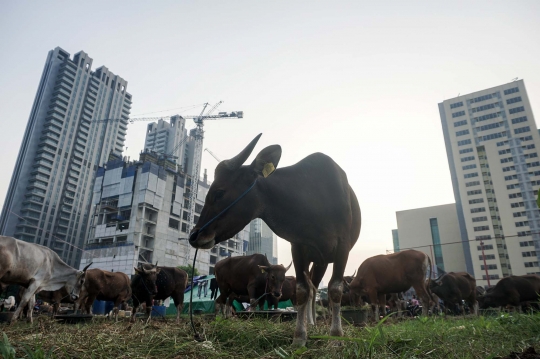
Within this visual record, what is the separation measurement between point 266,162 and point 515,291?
13.4 m

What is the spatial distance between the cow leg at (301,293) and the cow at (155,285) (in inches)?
269

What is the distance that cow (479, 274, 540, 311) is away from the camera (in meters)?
12.4

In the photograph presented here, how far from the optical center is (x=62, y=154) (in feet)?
363

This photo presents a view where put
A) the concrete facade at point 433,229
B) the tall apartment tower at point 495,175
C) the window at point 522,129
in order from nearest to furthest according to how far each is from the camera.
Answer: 1. the tall apartment tower at point 495,175
2. the window at point 522,129
3. the concrete facade at point 433,229

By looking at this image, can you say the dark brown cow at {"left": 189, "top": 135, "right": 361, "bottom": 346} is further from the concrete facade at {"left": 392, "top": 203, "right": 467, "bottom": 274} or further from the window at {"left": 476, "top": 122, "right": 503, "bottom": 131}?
the window at {"left": 476, "top": 122, "right": 503, "bottom": 131}

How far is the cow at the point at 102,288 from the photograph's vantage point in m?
13.4

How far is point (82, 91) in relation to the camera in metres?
120

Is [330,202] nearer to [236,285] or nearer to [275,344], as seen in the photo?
[275,344]

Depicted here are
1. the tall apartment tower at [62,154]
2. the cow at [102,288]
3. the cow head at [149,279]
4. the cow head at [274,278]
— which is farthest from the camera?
the tall apartment tower at [62,154]

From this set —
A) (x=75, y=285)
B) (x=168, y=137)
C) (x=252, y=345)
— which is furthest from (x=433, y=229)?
(x=168, y=137)

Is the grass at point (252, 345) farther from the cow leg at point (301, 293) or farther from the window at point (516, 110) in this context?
the window at point (516, 110)

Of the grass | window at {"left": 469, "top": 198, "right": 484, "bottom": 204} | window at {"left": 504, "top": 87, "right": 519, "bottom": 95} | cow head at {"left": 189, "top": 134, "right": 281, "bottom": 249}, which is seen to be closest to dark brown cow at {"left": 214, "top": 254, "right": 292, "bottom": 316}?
the grass

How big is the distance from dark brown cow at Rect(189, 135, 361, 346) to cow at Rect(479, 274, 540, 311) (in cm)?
1205

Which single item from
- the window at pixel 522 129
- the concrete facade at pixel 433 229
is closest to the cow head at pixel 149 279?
the concrete facade at pixel 433 229
